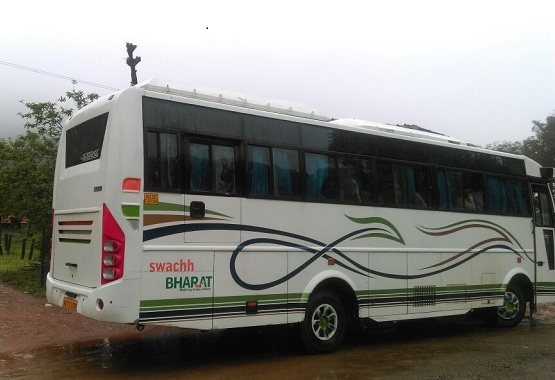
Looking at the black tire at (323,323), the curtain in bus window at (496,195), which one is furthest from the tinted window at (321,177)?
the curtain in bus window at (496,195)

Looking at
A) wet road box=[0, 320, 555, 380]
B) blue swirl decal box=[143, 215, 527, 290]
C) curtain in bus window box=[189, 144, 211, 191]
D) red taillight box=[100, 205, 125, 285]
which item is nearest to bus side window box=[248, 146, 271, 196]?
blue swirl decal box=[143, 215, 527, 290]

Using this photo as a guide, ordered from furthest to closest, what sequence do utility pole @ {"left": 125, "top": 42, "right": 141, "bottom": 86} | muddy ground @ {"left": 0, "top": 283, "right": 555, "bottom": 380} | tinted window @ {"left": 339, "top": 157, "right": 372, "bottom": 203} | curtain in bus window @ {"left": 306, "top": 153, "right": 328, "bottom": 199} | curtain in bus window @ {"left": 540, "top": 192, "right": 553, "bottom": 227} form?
1. utility pole @ {"left": 125, "top": 42, "right": 141, "bottom": 86}
2. curtain in bus window @ {"left": 540, "top": 192, "right": 553, "bottom": 227}
3. tinted window @ {"left": 339, "top": 157, "right": 372, "bottom": 203}
4. curtain in bus window @ {"left": 306, "top": 153, "right": 328, "bottom": 199}
5. muddy ground @ {"left": 0, "top": 283, "right": 555, "bottom": 380}

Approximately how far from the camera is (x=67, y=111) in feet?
45.4

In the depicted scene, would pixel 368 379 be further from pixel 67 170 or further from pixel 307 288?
pixel 67 170

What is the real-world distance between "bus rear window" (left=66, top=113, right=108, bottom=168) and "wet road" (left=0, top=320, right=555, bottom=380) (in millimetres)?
2700

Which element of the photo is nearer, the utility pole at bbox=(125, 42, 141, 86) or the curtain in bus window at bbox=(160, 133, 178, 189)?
the curtain in bus window at bbox=(160, 133, 178, 189)

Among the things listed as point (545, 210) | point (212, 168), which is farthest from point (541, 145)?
point (212, 168)

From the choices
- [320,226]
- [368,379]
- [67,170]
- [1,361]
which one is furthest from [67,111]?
[368,379]

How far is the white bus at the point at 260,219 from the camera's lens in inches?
251

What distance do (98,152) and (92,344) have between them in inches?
140

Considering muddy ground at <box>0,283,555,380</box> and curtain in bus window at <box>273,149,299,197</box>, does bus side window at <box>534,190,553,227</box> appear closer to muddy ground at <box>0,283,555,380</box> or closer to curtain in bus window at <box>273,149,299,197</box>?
muddy ground at <box>0,283,555,380</box>

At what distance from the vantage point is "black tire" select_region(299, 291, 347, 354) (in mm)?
7703

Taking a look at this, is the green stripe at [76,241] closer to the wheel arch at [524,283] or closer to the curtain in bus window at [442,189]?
the curtain in bus window at [442,189]

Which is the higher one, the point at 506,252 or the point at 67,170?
the point at 67,170
